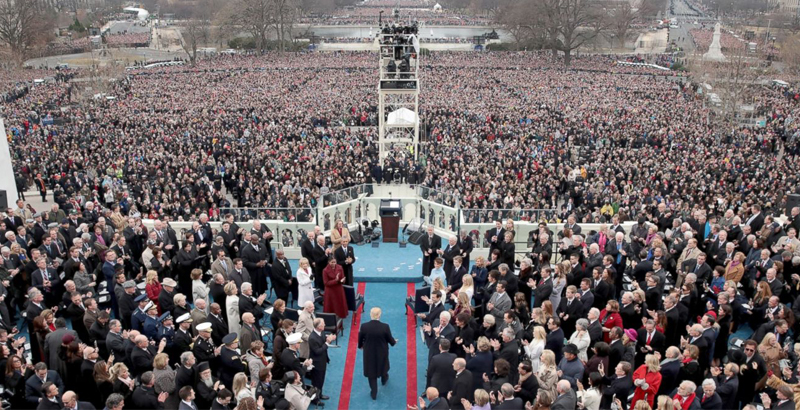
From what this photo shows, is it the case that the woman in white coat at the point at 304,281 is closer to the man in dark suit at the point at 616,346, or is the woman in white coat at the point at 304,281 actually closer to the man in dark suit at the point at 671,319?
the man in dark suit at the point at 616,346

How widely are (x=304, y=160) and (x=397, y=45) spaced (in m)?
5.83

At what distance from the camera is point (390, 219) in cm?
1401

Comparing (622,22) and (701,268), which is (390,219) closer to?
(701,268)

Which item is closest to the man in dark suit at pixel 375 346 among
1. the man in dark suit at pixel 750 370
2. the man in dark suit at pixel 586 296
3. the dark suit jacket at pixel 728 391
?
the man in dark suit at pixel 586 296

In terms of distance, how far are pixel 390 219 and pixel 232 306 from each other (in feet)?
19.0

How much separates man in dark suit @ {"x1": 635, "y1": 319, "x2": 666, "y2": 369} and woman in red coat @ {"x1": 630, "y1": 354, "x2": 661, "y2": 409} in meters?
0.89

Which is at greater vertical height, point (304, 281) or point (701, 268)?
point (701, 268)

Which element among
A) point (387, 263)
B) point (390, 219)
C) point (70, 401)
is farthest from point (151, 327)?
point (390, 219)

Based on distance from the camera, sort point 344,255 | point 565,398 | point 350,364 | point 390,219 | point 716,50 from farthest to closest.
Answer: point 716,50 < point 390,219 < point 344,255 < point 350,364 < point 565,398

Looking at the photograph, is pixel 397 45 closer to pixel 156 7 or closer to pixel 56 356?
pixel 56 356

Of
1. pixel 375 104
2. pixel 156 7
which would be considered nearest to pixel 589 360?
pixel 375 104

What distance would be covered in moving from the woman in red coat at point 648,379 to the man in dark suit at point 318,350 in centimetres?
387

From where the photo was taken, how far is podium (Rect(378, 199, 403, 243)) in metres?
14.0

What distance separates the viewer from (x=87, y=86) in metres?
49.6
